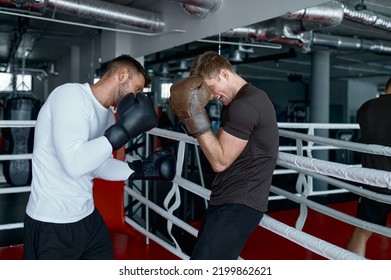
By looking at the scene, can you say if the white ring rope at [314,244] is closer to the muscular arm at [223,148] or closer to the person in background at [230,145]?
the person in background at [230,145]

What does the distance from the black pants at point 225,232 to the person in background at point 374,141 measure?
1.08 metres

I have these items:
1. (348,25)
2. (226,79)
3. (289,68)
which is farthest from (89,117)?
(289,68)

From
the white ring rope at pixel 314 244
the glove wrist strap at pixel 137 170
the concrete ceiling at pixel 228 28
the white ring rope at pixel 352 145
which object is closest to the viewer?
the white ring rope at pixel 314 244

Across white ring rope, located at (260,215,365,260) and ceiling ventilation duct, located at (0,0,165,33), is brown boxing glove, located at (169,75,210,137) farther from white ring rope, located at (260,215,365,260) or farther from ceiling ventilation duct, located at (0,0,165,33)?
ceiling ventilation duct, located at (0,0,165,33)

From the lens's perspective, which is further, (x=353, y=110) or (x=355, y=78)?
(x=353, y=110)

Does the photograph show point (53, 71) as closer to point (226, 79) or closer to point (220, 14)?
point (220, 14)

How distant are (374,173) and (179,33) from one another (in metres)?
3.32

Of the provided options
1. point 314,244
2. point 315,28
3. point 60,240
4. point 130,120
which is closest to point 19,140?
point 315,28

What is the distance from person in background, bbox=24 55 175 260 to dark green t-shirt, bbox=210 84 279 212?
0.31 metres

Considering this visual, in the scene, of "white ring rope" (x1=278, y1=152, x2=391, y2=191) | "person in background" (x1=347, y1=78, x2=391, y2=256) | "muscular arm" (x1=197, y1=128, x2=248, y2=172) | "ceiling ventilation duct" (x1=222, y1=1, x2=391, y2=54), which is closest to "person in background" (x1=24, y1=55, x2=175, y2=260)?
"muscular arm" (x1=197, y1=128, x2=248, y2=172)

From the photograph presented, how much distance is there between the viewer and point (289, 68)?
32.1 feet

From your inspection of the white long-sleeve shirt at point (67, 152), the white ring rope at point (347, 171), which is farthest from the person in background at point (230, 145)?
the white long-sleeve shirt at point (67, 152)

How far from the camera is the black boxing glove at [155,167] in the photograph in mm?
1716
